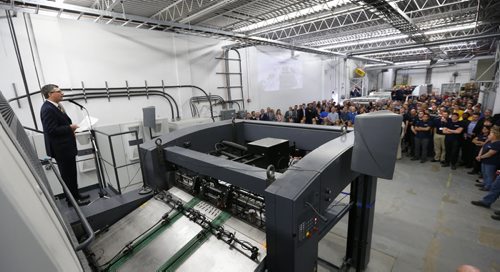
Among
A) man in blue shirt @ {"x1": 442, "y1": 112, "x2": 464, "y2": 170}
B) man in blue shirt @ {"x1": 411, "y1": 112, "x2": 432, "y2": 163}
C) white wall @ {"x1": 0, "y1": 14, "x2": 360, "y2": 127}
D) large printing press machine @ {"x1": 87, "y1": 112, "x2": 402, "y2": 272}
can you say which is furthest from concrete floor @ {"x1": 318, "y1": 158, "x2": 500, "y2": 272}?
white wall @ {"x1": 0, "y1": 14, "x2": 360, "y2": 127}

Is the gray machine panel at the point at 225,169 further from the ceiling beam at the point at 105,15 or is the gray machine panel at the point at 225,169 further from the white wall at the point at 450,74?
the white wall at the point at 450,74

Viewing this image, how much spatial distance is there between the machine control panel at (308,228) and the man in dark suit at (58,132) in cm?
320

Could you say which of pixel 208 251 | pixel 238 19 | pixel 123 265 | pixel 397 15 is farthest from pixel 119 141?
pixel 397 15

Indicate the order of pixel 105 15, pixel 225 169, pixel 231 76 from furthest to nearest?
pixel 231 76
pixel 105 15
pixel 225 169

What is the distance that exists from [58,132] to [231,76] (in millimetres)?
5698

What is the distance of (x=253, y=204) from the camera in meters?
1.88

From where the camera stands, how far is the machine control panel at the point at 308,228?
1.40 meters

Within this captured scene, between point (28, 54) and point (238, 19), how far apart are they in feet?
14.3

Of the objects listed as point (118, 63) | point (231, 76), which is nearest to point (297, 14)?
point (231, 76)

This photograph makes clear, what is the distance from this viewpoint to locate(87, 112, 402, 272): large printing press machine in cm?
143

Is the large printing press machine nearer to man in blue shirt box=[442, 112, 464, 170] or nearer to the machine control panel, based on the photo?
the machine control panel

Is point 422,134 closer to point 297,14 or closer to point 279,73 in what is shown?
point 297,14

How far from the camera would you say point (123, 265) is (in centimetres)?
172

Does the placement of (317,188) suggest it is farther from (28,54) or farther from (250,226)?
(28,54)
